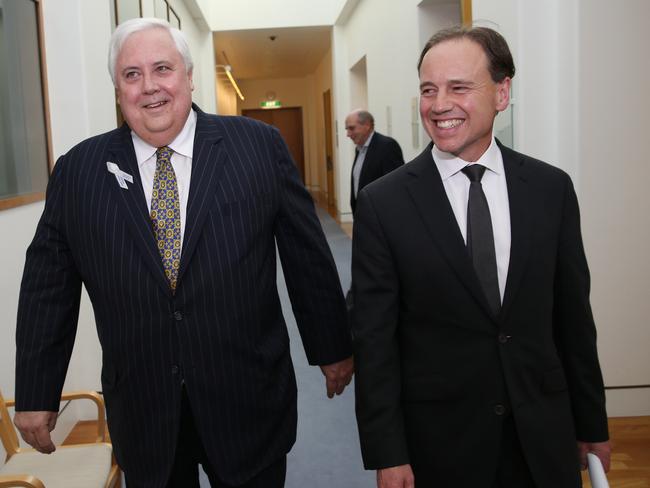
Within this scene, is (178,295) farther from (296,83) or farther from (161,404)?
(296,83)

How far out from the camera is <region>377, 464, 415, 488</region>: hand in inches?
67.1

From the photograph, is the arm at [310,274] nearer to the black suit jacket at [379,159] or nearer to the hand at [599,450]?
the hand at [599,450]

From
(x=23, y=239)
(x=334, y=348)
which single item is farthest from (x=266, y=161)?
(x=23, y=239)

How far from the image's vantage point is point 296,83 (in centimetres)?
2381

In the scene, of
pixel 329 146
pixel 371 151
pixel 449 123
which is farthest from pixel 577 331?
pixel 329 146

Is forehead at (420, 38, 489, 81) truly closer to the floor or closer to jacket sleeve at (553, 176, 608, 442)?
jacket sleeve at (553, 176, 608, 442)

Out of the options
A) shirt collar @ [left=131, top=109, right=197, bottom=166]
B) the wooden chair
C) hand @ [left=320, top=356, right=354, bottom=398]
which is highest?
shirt collar @ [left=131, top=109, right=197, bottom=166]

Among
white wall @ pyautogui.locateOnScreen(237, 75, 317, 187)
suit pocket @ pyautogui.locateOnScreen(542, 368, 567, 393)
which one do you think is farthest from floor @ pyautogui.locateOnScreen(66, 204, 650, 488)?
white wall @ pyautogui.locateOnScreen(237, 75, 317, 187)

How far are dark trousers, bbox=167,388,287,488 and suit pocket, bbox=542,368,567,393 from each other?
2.74ft

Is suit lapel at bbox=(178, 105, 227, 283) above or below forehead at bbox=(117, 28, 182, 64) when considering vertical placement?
below

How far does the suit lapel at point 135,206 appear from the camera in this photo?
187cm

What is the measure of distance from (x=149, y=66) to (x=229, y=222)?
1.64 feet

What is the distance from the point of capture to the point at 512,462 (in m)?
1.77

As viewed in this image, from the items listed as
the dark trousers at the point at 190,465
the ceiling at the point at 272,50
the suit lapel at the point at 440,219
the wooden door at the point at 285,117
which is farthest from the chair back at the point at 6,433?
the wooden door at the point at 285,117
